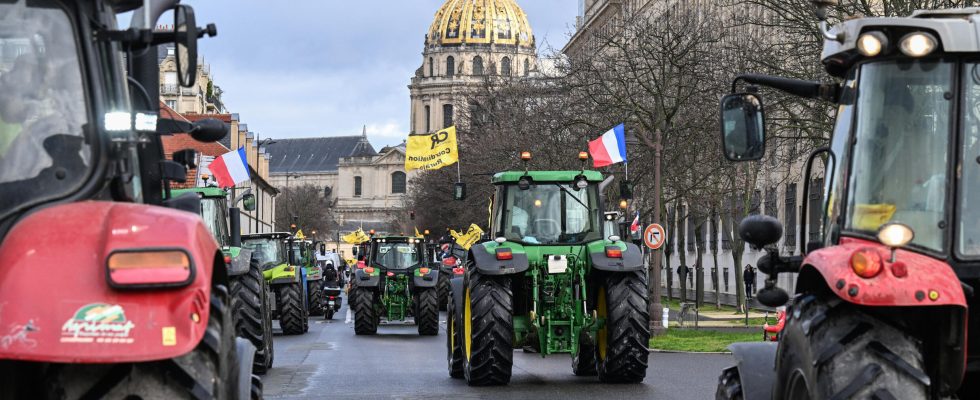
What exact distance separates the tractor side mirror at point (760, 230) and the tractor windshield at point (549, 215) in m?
11.9

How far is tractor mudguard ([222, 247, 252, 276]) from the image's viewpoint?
21.3m

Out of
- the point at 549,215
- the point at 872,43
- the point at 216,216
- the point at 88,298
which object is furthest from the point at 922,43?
the point at 216,216

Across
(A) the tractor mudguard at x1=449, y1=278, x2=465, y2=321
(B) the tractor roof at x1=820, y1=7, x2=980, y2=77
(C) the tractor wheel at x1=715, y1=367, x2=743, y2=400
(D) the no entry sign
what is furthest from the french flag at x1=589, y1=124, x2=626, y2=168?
(B) the tractor roof at x1=820, y1=7, x2=980, y2=77

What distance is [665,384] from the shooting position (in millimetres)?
18688

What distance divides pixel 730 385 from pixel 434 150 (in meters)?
44.5

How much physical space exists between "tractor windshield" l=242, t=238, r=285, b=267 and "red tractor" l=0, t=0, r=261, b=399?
2826 cm

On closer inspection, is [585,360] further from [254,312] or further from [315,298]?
[315,298]

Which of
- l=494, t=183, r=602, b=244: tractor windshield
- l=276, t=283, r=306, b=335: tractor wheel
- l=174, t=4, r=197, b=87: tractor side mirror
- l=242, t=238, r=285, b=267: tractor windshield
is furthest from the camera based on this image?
l=242, t=238, r=285, b=267: tractor windshield

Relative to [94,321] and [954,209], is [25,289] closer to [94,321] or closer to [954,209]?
[94,321]

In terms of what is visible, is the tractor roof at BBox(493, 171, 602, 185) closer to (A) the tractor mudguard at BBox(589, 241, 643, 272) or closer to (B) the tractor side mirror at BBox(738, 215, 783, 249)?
(A) the tractor mudguard at BBox(589, 241, 643, 272)

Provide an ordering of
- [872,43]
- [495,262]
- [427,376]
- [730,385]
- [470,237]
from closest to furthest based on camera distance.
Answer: [872,43] < [730,385] < [495,262] < [427,376] < [470,237]

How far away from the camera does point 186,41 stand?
636cm

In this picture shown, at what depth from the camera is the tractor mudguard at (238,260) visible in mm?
21312

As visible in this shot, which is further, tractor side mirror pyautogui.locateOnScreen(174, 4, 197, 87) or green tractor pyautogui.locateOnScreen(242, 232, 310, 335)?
green tractor pyautogui.locateOnScreen(242, 232, 310, 335)
